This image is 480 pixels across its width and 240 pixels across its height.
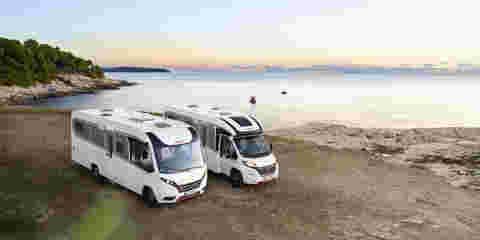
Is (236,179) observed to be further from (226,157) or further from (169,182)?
(169,182)

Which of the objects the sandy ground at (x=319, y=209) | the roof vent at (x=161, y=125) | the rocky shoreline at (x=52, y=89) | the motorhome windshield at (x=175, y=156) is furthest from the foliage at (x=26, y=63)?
the motorhome windshield at (x=175, y=156)

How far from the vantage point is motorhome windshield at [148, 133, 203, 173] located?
11.5 m

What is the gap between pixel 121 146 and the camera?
12672mm

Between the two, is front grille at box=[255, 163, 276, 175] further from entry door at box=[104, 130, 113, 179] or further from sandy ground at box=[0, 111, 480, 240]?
entry door at box=[104, 130, 113, 179]

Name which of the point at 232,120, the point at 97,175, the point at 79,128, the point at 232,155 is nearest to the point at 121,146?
the point at 97,175

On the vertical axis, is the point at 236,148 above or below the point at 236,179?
above

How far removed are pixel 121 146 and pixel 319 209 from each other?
26.0 ft

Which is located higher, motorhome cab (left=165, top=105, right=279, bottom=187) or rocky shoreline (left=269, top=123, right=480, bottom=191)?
motorhome cab (left=165, top=105, right=279, bottom=187)

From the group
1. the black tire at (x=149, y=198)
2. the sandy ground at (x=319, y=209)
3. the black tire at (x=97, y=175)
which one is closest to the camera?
the sandy ground at (x=319, y=209)

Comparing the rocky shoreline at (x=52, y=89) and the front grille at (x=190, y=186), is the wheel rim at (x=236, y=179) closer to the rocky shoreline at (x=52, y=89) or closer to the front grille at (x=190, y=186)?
the front grille at (x=190, y=186)

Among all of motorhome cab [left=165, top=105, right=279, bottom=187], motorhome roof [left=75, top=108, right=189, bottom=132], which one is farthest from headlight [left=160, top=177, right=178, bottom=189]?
motorhome cab [left=165, top=105, right=279, bottom=187]

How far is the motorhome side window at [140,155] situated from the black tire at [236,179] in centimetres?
413

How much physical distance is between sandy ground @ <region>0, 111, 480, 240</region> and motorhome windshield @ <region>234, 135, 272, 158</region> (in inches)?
61.8

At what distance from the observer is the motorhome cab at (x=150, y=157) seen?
37.4 feet
